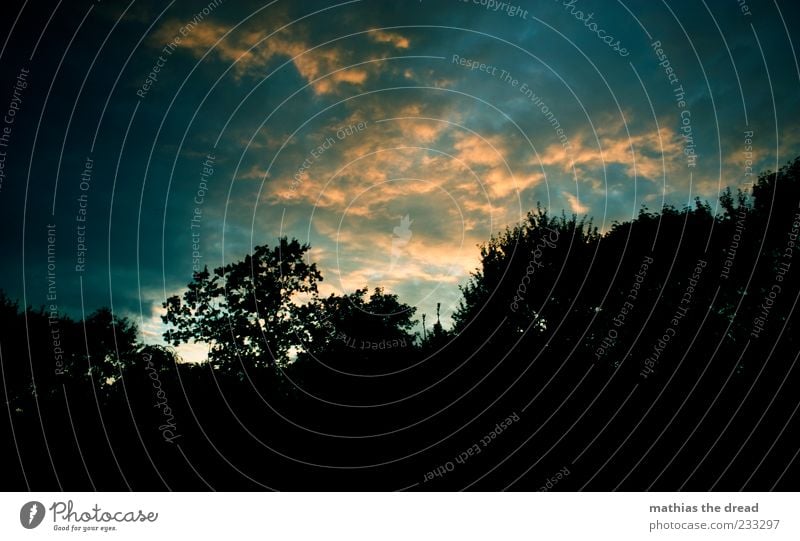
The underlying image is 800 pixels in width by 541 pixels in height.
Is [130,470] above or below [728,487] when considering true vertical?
above

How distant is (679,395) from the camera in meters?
23.0

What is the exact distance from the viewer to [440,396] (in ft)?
70.9

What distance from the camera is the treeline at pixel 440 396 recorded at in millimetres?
18047

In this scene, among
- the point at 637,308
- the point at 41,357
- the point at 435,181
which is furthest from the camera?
the point at 41,357

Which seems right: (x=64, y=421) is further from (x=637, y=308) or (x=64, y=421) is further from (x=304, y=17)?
(x=637, y=308)

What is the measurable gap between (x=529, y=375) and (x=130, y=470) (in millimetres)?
17882

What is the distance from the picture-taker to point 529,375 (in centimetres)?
2345

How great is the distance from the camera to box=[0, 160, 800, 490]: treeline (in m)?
18.0
